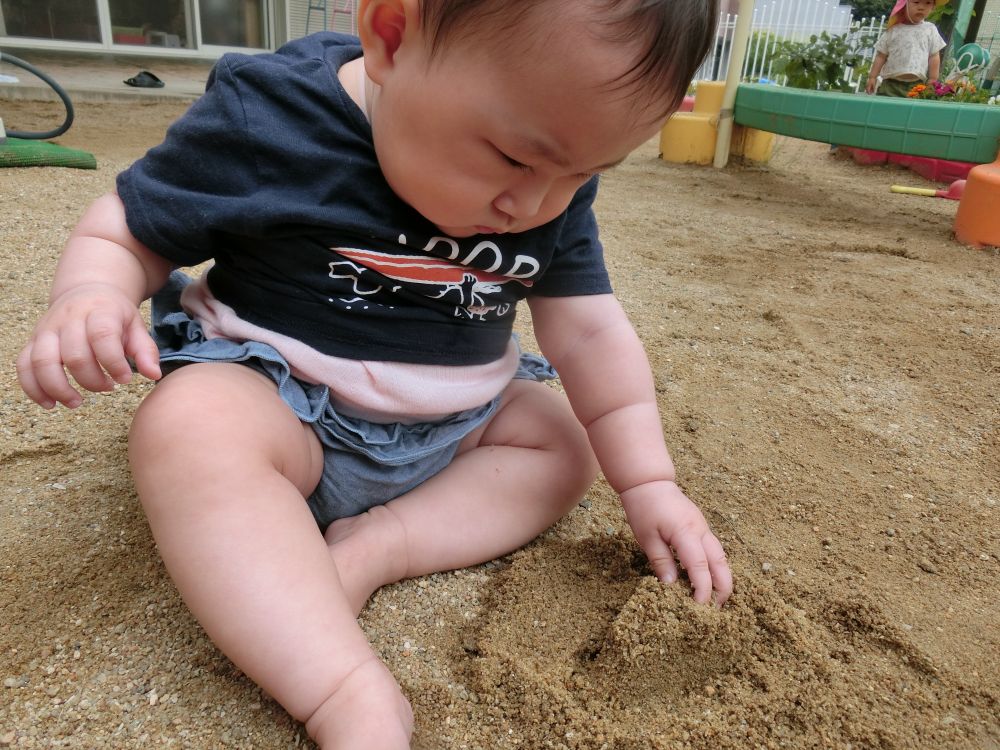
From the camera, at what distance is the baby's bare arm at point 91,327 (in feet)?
2.29

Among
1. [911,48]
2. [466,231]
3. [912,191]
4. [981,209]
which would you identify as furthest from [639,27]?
[911,48]

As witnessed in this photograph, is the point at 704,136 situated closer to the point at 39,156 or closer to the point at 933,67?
the point at 933,67

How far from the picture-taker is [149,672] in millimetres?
741

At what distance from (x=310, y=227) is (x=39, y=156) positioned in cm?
225

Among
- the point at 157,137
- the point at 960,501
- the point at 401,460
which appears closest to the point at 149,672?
the point at 401,460

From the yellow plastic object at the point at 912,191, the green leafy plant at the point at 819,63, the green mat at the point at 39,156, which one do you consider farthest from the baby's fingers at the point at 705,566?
the green leafy plant at the point at 819,63

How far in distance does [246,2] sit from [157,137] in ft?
12.9

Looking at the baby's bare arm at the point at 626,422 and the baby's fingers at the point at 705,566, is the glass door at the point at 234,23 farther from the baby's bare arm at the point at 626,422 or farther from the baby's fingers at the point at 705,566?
the baby's fingers at the point at 705,566

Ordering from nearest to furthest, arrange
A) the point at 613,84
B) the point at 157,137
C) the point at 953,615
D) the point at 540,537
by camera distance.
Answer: the point at 613,84
the point at 953,615
the point at 540,537
the point at 157,137

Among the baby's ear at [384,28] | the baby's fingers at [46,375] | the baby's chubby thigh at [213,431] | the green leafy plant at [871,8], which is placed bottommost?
the baby's chubby thigh at [213,431]

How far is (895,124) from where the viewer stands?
3.05 meters

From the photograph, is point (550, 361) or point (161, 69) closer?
point (550, 361)

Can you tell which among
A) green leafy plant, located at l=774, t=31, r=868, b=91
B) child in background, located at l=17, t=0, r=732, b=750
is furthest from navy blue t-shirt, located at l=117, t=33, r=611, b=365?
green leafy plant, located at l=774, t=31, r=868, b=91

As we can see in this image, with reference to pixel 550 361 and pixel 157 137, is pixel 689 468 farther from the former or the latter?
pixel 157 137
